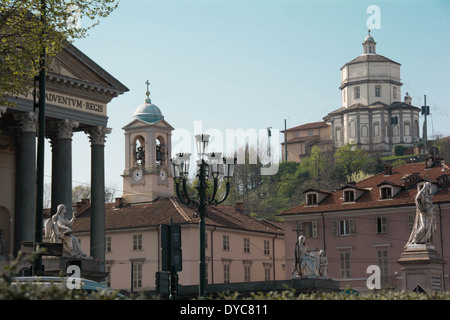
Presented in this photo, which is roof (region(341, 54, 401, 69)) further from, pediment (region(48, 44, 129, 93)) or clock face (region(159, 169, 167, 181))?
pediment (region(48, 44, 129, 93))

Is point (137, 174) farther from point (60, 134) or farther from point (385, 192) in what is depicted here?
point (60, 134)

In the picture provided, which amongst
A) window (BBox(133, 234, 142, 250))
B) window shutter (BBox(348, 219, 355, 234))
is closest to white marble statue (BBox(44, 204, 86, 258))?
window shutter (BBox(348, 219, 355, 234))

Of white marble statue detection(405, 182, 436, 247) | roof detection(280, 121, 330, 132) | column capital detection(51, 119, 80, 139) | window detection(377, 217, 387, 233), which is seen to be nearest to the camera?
white marble statue detection(405, 182, 436, 247)

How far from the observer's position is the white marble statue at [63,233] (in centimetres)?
3475

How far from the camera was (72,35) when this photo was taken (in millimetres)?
28234

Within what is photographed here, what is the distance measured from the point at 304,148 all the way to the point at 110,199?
56778 millimetres

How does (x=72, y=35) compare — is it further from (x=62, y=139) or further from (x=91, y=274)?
(x=62, y=139)

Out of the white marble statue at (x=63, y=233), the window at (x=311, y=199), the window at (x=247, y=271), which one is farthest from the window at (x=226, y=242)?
the white marble statue at (x=63, y=233)

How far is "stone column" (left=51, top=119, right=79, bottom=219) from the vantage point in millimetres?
44000

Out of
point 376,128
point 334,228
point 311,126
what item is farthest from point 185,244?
point 311,126

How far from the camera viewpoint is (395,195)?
74750 mm

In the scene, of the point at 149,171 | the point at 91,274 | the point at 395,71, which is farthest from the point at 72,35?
the point at 395,71

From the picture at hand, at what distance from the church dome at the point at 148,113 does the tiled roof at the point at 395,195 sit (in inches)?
616

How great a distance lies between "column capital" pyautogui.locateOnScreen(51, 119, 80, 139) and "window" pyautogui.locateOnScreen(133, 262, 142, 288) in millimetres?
33582
